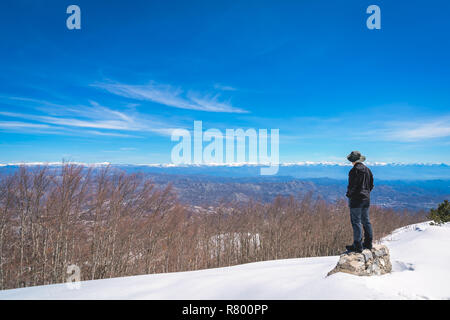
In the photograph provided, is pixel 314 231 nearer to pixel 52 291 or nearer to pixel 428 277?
pixel 428 277

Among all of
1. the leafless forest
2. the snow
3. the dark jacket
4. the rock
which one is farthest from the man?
the leafless forest

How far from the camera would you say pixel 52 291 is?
198 inches

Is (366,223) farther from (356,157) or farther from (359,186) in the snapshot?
(356,157)

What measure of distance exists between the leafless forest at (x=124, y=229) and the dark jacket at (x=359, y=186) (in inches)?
739

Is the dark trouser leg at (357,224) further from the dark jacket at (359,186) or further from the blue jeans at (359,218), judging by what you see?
the dark jacket at (359,186)

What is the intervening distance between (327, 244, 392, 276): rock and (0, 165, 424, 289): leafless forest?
1873 cm

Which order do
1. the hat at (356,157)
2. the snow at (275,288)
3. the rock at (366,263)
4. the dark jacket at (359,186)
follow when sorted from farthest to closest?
the hat at (356,157) < the dark jacket at (359,186) < the rock at (366,263) < the snow at (275,288)

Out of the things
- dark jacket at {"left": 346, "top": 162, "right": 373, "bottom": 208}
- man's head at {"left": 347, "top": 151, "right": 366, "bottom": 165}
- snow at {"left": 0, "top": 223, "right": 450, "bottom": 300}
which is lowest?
snow at {"left": 0, "top": 223, "right": 450, "bottom": 300}

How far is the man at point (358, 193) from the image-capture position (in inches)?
227

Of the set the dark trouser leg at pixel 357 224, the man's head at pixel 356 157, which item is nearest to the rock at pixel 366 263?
the dark trouser leg at pixel 357 224

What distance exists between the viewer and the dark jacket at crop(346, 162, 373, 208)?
18.9ft

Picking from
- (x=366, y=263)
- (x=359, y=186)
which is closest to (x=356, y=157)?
(x=359, y=186)

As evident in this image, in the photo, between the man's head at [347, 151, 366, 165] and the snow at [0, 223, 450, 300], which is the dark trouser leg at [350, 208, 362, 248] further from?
the man's head at [347, 151, 366, 165]
